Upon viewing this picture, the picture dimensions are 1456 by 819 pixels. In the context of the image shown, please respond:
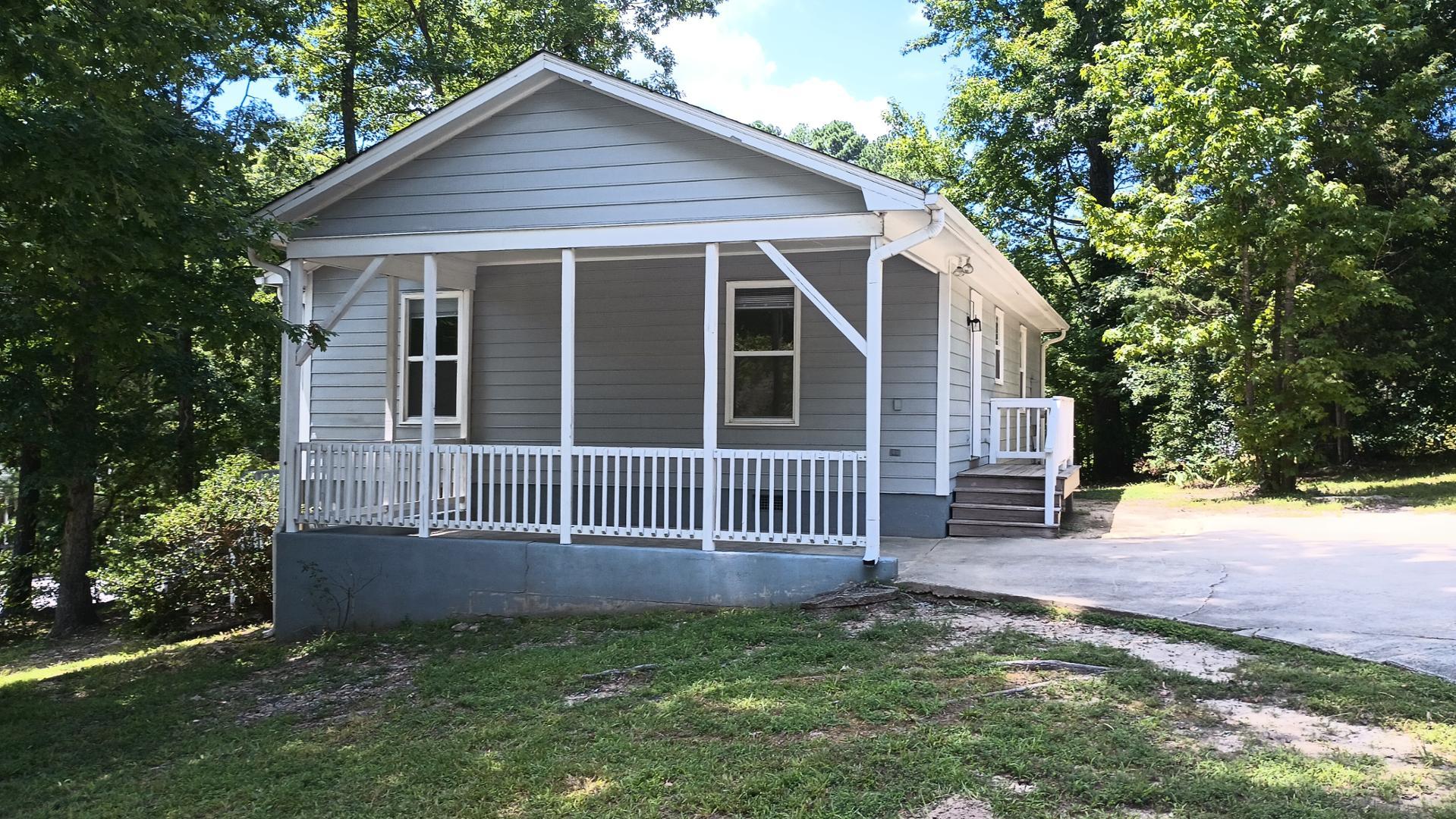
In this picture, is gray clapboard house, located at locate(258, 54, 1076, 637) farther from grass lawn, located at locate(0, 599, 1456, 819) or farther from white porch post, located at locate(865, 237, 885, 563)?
grass lawn, located at locate(0, 599, 1456, 819)

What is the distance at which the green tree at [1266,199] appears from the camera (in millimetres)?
12750

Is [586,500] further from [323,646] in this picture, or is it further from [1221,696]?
[1221,696]

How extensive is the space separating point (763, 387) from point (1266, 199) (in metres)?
7.85

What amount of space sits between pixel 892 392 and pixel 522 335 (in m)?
4.16

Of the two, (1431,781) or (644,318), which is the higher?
(644,318)

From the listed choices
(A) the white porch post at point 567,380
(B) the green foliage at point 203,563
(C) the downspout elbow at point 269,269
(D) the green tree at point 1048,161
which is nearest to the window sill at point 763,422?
(A) the white porch post at point 567,380

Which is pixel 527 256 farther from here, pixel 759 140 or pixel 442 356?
pixel 759 140

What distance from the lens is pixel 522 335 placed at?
10.8 m

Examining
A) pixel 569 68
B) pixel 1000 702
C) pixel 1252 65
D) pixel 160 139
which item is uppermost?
pixel 1252 65

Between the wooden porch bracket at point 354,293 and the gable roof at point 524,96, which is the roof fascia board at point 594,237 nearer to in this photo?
the wooden porch bracket at point 354,293

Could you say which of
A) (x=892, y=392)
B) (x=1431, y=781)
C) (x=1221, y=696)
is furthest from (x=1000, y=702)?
(x=892, y=392)

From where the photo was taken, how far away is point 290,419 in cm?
898

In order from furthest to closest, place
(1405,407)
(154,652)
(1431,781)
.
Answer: (1405,407) < (154,652) < (1431,781)

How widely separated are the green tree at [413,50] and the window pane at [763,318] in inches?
408
